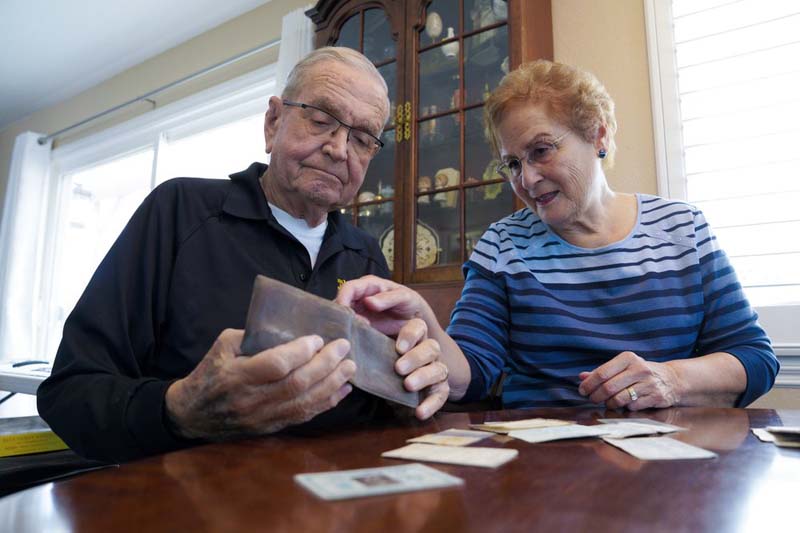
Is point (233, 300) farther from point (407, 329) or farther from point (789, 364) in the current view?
point (789, 364)

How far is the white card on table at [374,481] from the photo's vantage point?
39 centimetres

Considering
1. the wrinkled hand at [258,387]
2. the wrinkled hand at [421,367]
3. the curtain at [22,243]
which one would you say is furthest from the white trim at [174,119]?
the wrinkled hand at [258,387]

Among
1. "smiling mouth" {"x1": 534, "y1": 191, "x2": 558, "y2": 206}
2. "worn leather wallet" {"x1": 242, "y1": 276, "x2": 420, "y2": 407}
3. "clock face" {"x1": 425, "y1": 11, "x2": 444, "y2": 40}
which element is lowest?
"worn leather wallet" {"x1": 242, "y1": 276, "x2": 420, "y2": 407}

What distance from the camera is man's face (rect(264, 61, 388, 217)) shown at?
3.85 ft

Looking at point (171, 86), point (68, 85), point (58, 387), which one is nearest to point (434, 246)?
point (58, 387)

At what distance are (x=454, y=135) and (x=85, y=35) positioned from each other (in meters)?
3.31

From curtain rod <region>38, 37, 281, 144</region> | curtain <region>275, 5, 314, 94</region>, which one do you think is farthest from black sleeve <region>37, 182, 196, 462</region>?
curtain rod <region>38, 37, 281, 144</region>

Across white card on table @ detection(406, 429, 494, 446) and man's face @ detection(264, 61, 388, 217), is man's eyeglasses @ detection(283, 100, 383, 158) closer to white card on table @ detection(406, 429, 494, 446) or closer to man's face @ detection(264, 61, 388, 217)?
man's face @ detection(264, 61, 388, 217)

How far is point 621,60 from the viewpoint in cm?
232

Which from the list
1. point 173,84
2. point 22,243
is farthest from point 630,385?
point 22,243

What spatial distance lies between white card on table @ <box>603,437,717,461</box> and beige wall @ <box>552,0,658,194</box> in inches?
69.3

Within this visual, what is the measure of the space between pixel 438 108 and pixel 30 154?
444 cm

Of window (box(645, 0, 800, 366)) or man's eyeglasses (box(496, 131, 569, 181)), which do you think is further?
window (box(645, 0, 800, 366))

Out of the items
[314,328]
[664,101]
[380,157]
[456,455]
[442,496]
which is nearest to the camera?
[442,496]
